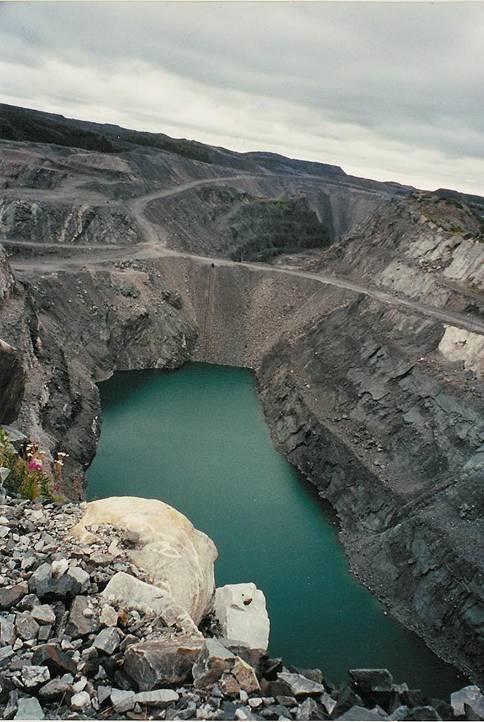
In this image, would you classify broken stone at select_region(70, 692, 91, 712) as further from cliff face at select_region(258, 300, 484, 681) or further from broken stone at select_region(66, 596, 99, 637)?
cliff face at select_region(258, 300, 484, 681)

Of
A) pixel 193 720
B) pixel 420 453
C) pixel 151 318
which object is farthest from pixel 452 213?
pixel 193 720

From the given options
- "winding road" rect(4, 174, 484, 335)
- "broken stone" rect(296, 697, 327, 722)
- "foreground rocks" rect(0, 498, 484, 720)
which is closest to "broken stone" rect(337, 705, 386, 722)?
"foreground rocks" rect(0, 498, 484, 720)

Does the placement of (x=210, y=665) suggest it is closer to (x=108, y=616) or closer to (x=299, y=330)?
(x=108, y=616)

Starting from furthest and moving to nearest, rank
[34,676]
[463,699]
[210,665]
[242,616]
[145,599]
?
1. [242,616]
2. [463,699]
3. [145,599]
4. [210,665]
5. [34,676]

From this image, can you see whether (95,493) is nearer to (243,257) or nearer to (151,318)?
(151,318)

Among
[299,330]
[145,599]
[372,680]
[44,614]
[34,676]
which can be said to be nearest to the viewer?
[34,676]

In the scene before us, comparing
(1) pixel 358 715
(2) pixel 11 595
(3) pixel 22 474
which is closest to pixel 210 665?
(1) pixel 358 715
